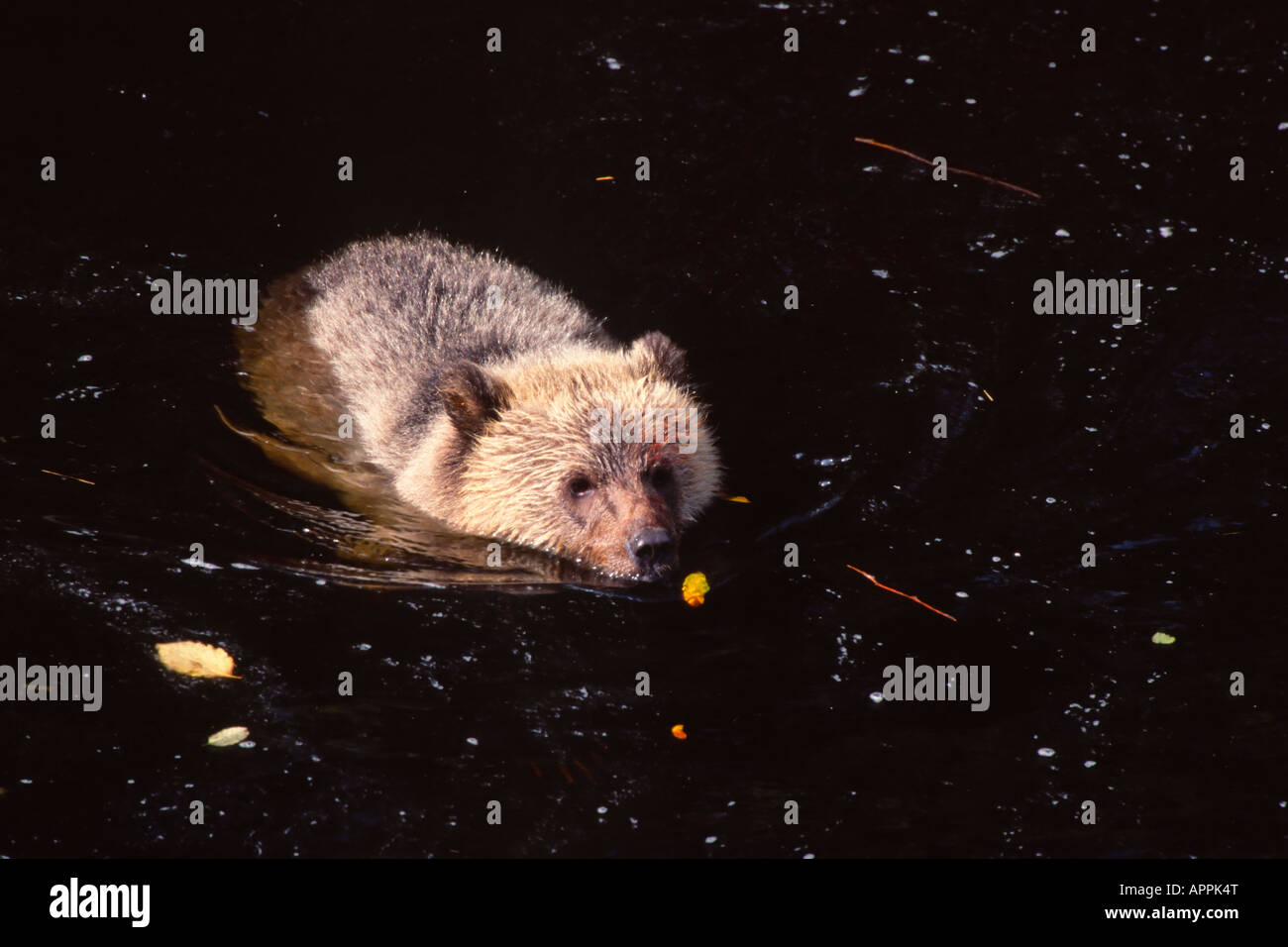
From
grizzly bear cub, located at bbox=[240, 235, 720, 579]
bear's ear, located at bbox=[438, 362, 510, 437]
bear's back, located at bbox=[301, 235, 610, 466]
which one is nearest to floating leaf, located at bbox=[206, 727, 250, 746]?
grizzly bear cub, located at bbox=[240, 235, 720, 579]

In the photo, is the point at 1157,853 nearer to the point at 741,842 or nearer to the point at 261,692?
the point at 741,842

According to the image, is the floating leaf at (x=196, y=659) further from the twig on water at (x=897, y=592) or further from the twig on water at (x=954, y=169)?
the twig on water at (x=954, y=169)

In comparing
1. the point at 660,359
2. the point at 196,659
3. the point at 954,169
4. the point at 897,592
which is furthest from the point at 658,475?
the point at 954,169

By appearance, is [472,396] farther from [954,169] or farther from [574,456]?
[954,169]

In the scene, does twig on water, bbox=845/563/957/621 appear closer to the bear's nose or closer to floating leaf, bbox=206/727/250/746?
the bear's nose

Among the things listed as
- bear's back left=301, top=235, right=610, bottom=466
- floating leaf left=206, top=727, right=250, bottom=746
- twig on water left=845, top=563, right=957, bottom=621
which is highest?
bear's back left=301, top=235, right=610, bottom=466

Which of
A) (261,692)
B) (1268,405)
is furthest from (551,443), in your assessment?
(1268,405)

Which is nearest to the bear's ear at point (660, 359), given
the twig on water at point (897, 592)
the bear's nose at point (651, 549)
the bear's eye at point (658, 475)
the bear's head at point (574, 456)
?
the bear's head at point (574, 456)
